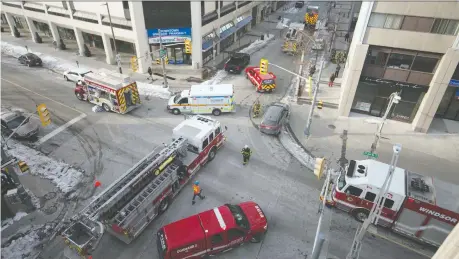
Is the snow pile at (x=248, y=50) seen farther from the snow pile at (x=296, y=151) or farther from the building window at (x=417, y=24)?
the building window at (x=417, y=24)

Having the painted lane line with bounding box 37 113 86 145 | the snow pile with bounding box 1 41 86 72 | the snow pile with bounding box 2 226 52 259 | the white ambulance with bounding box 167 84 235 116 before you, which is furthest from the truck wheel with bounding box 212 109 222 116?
the snow pile with bounding box 1 41 86 72

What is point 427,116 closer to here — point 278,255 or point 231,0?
point 278,255

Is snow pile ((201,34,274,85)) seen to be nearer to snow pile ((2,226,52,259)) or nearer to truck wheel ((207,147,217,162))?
truck wheel ((207,147,217,162))

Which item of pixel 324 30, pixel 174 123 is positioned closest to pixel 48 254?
pixel 174 123

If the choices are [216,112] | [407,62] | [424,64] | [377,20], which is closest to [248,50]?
[216,112]

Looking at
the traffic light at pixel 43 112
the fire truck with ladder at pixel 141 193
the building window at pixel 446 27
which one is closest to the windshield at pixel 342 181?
the fire truck with ladder at pixel 141 193

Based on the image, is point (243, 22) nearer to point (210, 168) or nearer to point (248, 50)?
point (248, 50)
